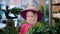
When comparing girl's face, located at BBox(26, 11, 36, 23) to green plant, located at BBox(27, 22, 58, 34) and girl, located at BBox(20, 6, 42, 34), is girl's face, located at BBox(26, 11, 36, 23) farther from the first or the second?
green plant, located at BBox(27, 22, 58, 34)

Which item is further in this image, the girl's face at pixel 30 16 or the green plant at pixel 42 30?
the girl's face at pixel 30 16


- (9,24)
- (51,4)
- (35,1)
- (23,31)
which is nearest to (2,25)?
(9,24)

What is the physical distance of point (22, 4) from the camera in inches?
141

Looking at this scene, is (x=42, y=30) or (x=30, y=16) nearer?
(x=42, y=30)

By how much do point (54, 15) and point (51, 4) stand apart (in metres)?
0.18

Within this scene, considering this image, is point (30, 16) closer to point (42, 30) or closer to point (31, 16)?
point (31, 16)

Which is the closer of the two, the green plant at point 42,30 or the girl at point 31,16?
the green plant at point 42,30

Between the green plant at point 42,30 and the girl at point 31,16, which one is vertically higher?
the girl at point 31,16

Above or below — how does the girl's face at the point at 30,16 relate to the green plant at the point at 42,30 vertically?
above

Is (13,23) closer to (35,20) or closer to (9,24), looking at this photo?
(9,24)

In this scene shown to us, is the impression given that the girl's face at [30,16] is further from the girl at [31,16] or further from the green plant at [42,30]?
the green plant at [42,30]

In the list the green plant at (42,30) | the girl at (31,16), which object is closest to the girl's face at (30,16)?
the girl at (31,16)

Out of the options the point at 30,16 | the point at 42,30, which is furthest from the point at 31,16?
the point at 42,30

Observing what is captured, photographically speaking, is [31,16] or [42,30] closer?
[42,30]
